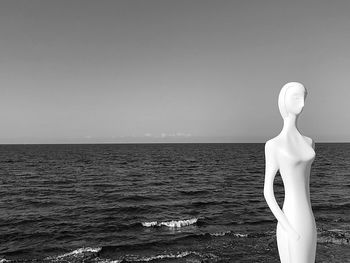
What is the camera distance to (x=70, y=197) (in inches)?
1225

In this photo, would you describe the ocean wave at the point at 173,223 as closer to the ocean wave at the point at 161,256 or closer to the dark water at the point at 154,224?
the dark water at the point at 154,224

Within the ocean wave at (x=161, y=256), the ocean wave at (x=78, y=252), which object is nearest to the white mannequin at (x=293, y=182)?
the ocean wave at (x=161, y=256)

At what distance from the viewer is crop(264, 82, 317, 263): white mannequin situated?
4.11 metres

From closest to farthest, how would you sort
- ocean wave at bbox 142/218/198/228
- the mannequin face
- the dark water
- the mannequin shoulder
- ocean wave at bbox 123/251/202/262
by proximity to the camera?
the mannequin face
the mannequin shoulder
ocean wave at bbox 123/251/202/262
the dark water
ocean wave at bbox 142/218/198/228

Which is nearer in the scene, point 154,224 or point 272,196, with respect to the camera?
point 272,196

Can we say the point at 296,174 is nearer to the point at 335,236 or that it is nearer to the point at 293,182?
the point at 293,182

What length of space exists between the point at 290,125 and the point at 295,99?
36 centimetres

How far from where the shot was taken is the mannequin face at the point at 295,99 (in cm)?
425

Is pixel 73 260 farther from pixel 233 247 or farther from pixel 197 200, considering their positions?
pixel 197 200

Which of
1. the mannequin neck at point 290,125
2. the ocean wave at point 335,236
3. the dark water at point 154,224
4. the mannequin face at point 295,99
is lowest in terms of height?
the dark water at point 154,224

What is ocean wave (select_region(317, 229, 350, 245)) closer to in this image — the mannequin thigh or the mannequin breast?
the mannequin thigh

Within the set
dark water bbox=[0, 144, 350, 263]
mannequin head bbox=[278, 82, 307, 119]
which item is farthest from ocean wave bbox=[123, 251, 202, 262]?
mannequin head bbox=[278, 82, 307, 119]

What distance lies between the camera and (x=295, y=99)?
4.28m

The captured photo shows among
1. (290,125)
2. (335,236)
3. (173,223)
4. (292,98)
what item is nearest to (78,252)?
(173,223)
